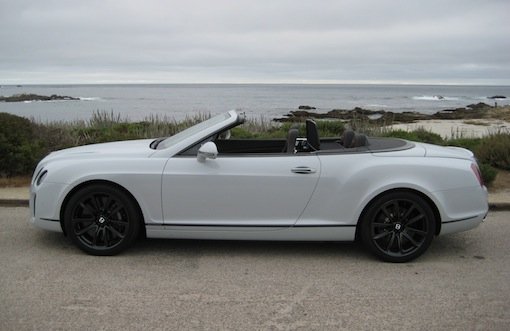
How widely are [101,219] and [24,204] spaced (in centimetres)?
289

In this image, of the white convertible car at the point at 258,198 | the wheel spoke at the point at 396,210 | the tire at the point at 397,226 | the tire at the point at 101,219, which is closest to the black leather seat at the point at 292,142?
the white convertible car at the point at 258,198

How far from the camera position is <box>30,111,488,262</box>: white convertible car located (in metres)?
4.80

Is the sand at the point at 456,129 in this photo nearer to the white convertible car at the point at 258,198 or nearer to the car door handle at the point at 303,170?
the white convertible car at the point at 258,198

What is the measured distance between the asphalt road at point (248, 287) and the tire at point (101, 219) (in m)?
0.14

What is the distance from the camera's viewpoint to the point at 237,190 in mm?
4781

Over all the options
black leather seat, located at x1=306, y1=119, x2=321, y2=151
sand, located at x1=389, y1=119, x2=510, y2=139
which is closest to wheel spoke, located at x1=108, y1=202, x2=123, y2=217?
black leather seat, located at x1=306, y1=119, x2=321, y2=151

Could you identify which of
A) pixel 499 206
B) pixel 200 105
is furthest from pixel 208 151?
pixel 200 105

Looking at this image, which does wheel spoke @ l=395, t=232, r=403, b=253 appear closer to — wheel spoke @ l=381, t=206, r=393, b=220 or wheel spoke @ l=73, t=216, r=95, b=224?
wheel spoke @ l=381, t=206, r=393, b=220

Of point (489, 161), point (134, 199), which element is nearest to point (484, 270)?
point (134, 199)

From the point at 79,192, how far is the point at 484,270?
388 centimetres

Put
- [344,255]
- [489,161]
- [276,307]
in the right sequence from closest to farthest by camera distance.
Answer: [276,307] → [344,255] → [489,161]

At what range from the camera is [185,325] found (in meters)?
3.56

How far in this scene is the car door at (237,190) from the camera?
4.78 metres

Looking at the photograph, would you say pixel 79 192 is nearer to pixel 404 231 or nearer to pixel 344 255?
pixel 344 255
